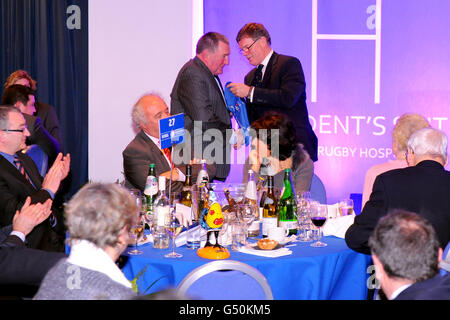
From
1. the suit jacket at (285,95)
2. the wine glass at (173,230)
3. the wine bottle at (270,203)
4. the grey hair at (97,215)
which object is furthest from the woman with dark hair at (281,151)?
the grey hair at (97,215)

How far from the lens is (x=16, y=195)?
3.30 metres

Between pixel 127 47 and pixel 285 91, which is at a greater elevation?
pixel 127 47

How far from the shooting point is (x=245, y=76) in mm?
5820

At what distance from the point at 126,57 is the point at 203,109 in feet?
5.80

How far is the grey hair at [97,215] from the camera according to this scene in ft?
5.55

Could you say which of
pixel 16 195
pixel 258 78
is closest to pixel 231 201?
pixel 16 195

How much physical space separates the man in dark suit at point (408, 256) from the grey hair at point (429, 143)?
122 cm

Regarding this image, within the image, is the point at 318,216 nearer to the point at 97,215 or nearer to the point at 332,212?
the point at 332,212
